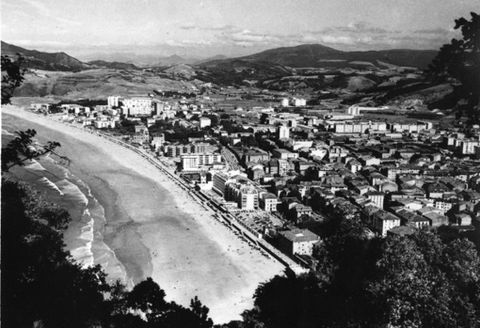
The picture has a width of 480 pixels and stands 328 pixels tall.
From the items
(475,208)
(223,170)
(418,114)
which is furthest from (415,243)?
(418,114)

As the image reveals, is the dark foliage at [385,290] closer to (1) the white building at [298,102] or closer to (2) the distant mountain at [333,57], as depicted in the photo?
A: (1) the white building at [298,102]

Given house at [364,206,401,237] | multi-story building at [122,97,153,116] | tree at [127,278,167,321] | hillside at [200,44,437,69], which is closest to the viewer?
tree at [127,278,167,321]

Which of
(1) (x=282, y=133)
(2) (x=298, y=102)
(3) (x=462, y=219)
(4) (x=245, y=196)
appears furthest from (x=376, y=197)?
(2) (x=298, y=102)

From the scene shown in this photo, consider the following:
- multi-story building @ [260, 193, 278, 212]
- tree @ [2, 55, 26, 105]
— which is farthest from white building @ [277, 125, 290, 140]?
→ tree @ [2, 55, 26, 105]

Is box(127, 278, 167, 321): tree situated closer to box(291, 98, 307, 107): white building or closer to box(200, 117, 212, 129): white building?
box(200, 117, 212, 129): white building

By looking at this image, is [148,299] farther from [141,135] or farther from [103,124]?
[103,124]

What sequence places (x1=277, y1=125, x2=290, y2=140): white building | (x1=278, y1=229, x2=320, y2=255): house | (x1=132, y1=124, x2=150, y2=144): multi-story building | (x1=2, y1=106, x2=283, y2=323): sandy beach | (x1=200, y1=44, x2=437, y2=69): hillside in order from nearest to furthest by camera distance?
1. (x1=2, y1=106, x2=283, y2=323): sandy beach
2. (x1=278, y1=229, x2=320, y2=255): house
3. (x1=132, y1=124, x2=150, y2=144): multi-story building
4. (x1=277, y1=125, x2=290, y2=140): white building
5. (x1=200, y1=44, x2=437, y2=69): hillside
